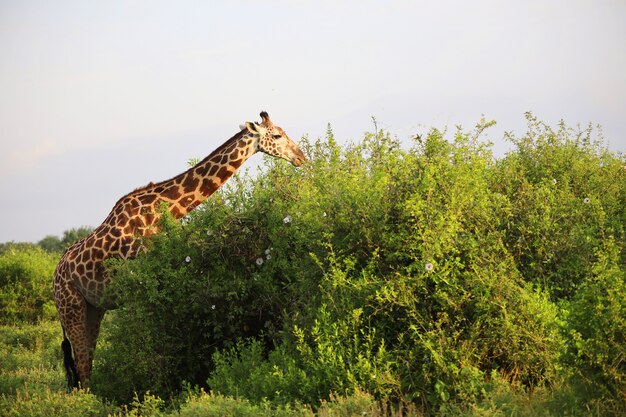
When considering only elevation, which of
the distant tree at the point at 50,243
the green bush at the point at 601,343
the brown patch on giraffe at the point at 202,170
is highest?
the distant tree at the point at 50,243

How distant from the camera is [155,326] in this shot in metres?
11.3

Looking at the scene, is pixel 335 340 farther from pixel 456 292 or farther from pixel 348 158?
pixel 348 158

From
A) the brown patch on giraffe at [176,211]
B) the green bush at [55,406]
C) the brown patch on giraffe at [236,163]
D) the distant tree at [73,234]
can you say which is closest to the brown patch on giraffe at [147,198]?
the brown patch on giraffe at [176,211]

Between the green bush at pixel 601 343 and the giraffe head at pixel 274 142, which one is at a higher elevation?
the giraffe head at pixel 274 142

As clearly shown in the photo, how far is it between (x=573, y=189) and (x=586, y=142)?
5.23 ft

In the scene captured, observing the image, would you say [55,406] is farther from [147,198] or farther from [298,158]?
[298,158]

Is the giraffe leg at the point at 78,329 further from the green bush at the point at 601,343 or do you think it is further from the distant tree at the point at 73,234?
the distant tree at the point at 73,234

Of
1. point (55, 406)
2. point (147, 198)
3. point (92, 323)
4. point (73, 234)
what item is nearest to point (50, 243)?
point (73, 234)

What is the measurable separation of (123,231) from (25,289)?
36.5ft

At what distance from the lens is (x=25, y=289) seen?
2231cm

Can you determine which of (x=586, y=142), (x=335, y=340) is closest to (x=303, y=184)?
(x=335, y=340)

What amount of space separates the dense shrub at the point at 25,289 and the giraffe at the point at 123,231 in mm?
8928

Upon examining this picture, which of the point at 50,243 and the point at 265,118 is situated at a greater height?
the point at 50,243

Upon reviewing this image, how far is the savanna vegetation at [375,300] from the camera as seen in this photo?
8.16 meters
